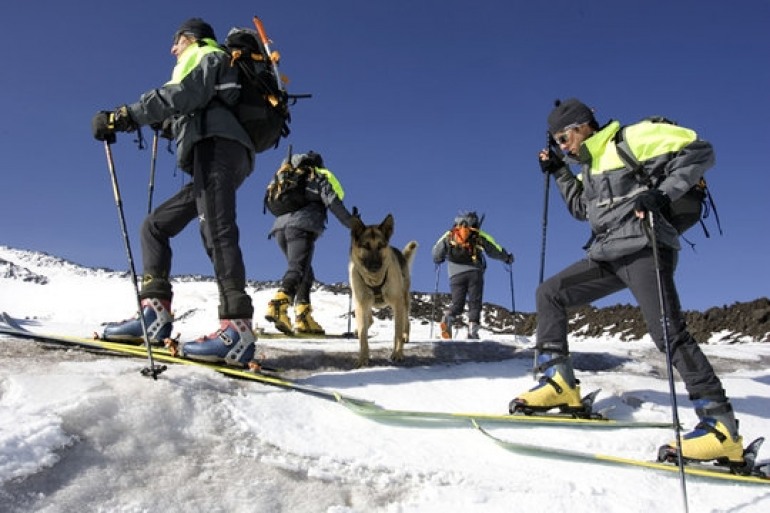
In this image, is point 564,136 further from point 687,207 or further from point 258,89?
point 258,89

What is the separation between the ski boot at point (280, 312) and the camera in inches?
355

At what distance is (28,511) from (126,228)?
2561 millimetres

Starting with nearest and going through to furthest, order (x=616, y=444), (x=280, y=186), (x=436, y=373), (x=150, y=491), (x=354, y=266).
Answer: (x=150, y=491)
(x=616, y=444)
(x=436, y=373)
(x=354, y=266)
(x=280, y=186)

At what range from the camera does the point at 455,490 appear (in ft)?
10.8

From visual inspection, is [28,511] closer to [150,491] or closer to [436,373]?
[150,491]

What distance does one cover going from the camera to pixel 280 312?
9.13 m

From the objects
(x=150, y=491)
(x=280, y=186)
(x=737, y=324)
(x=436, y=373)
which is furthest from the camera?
(x=737, y=324)

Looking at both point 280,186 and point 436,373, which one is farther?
point 280,186

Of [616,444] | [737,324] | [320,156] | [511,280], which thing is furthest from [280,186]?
[737,324]

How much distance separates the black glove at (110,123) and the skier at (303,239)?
432 centimetres

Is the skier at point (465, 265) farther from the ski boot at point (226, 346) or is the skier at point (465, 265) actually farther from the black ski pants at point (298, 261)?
the ski boot at point (226, 346)

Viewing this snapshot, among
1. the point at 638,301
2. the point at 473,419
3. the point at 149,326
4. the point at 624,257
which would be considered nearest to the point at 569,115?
the point at 624,257

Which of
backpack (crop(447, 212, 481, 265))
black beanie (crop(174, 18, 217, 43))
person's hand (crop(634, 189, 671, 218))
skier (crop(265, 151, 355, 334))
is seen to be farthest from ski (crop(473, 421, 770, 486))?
backpack (crop(447, 212, 481, 265))

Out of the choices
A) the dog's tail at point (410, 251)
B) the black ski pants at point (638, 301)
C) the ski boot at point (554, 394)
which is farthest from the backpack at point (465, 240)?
the ski boot at point (554, 394)
